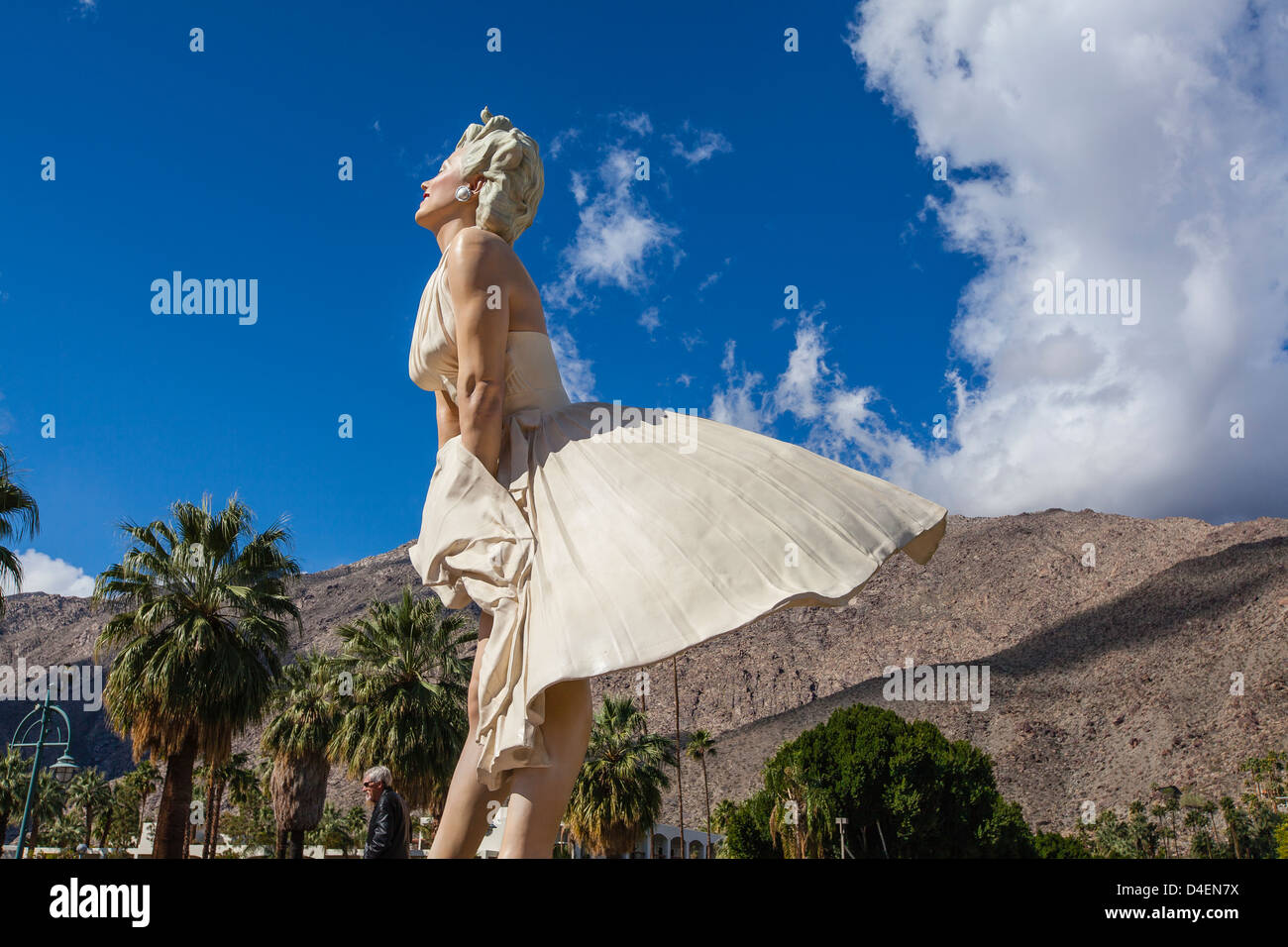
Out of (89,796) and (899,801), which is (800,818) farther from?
(89,796)

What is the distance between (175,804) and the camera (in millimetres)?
17391

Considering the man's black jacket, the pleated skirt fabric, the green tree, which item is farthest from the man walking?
the green tree

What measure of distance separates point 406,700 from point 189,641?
7432 mm

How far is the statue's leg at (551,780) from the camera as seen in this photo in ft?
10.7

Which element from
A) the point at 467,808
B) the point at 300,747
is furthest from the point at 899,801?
the point at 467,808

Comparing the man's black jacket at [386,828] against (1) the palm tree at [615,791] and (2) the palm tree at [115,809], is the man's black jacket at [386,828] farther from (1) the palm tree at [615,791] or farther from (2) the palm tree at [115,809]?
(2) the palm tree at [115,809]

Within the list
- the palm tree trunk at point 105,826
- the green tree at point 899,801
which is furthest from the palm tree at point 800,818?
the palm tree trunk at point 105,826

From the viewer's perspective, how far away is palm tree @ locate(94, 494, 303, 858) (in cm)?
1786

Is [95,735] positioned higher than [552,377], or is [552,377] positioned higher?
[552,377]

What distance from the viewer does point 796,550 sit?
10.7ft
